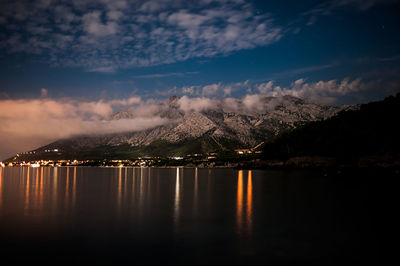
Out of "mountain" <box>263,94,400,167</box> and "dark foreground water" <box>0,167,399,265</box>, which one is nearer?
"dark foreground water" <box>0,167,399,265</box>

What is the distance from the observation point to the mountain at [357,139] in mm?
116812

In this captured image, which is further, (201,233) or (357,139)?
(357,139)

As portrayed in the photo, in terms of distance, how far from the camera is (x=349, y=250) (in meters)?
24.1

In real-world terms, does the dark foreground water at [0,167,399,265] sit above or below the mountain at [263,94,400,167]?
below

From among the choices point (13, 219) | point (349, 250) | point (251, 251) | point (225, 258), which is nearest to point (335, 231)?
point (349, 250)

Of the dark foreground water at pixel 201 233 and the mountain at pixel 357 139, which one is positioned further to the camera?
the mountain at pixel 357 139

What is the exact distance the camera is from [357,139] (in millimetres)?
133375

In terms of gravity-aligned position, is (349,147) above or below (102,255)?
above

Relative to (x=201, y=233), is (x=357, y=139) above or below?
above

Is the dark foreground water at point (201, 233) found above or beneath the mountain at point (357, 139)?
beneath

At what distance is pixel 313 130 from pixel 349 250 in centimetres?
17021

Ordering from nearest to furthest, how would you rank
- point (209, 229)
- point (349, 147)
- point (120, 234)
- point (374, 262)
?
1. point (374, 262)
2. point (120, 234)
3. point (209, 229)
4. point (349, 147)

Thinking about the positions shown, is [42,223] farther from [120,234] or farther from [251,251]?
[251,251]

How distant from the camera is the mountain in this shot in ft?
383
